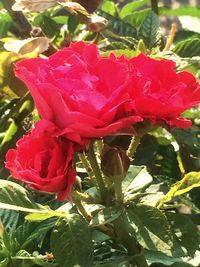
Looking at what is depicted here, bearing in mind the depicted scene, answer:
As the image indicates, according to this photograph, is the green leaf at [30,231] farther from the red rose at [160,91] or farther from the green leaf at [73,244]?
the red rose at [160,91]

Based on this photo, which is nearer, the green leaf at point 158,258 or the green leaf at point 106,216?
the green leaf at point 106,216

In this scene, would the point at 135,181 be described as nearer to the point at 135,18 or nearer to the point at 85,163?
the point at 85,163

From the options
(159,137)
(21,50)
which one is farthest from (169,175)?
(21,50)

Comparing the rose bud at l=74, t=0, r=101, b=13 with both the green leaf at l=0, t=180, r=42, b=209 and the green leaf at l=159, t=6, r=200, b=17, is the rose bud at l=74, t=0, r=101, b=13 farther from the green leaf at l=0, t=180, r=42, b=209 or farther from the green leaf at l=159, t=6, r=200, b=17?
the green leaf at l=0, t=180, r=42, b=209

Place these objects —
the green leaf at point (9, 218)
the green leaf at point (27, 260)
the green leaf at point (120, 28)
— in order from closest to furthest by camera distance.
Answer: the green leaf at point (27, 260) < the green leaf at point (9, 218) < the green leaf at point (120, 28)

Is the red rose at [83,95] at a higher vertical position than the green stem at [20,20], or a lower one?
higher

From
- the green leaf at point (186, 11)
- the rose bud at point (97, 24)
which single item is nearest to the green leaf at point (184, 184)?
the rose bud at point (97, 24)

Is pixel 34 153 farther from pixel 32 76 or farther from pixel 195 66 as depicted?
pixel 195 66
